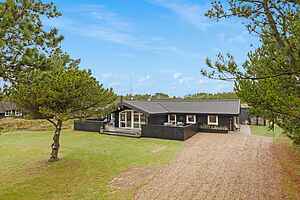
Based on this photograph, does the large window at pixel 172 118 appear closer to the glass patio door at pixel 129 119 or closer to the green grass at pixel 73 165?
the glass patio door at pixel 129 119

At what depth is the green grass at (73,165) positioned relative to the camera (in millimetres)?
8867

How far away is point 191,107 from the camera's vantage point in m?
28.1

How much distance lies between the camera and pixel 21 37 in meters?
5.97

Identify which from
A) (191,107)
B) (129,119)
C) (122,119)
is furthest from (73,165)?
(191,107)

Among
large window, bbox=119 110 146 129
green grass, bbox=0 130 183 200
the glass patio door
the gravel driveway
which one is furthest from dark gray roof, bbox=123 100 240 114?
the gravel driveway

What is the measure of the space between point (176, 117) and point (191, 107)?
2.10 m

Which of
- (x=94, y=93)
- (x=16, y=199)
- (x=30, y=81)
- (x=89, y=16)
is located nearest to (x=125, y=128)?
(x=94, y=93)

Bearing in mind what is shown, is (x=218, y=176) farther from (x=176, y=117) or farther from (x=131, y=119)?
(x=176, y=117)

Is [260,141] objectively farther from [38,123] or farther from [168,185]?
[38,123]

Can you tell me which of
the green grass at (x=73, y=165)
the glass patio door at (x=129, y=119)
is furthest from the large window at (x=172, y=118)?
the green grass at (x=73, y=165)

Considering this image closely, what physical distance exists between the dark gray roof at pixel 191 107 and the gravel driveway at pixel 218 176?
28.6ft

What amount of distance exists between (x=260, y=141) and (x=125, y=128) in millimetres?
12387

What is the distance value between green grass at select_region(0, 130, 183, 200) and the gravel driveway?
1.10 metres

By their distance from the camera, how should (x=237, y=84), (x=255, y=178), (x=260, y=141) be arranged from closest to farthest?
(x=237, y=84) → (x=255, y=178) → (x=260, y=141)
